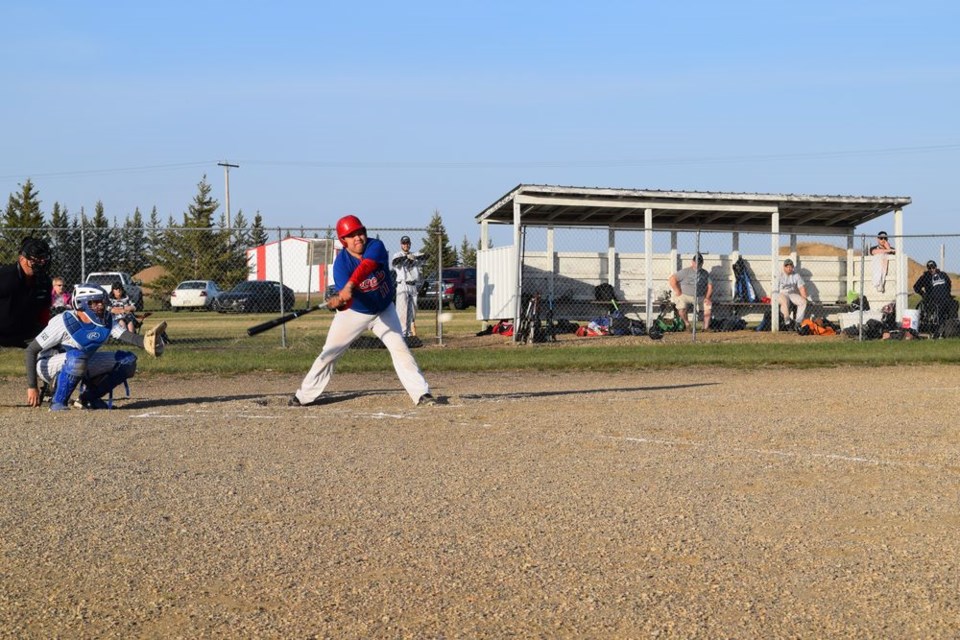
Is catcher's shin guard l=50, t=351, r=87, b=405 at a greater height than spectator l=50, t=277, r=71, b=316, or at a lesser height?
lesser

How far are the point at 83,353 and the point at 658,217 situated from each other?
17632 millimetres

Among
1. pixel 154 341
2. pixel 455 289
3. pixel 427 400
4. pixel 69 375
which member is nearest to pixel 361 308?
pixel 427 400

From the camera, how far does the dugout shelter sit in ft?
78.1

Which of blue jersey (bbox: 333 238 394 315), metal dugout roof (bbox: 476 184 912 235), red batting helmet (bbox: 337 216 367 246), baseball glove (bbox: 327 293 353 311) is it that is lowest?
baseball glove (bbox: 327 293 353 311)

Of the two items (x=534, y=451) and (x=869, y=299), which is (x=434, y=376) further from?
(x=869, y=299)

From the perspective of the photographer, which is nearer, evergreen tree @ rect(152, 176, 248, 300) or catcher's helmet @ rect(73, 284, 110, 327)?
catcher's helmet @ rect(73, 284, 110, 327)

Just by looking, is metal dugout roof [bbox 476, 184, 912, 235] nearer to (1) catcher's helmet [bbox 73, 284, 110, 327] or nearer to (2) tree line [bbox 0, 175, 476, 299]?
(2) tree line [bbox 0, 175, 476, 299]

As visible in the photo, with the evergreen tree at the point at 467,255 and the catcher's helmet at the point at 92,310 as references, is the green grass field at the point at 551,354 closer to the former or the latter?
the catcher's helmet at the point at 92,310

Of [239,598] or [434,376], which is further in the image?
[434,376]

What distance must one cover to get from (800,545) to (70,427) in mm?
6739

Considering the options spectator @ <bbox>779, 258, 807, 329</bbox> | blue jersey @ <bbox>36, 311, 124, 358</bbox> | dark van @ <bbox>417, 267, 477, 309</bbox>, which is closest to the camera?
blue jersey @ <bbox>36, 311, 124, 358</bbox>

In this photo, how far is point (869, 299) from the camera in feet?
82.1

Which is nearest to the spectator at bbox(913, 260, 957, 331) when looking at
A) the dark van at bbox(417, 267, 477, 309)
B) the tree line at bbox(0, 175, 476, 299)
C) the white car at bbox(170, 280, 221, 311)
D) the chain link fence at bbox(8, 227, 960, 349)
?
the chain link fence at bbox(8, 227, 960, 349)

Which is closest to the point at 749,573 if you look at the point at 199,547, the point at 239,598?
the point at 239,598
